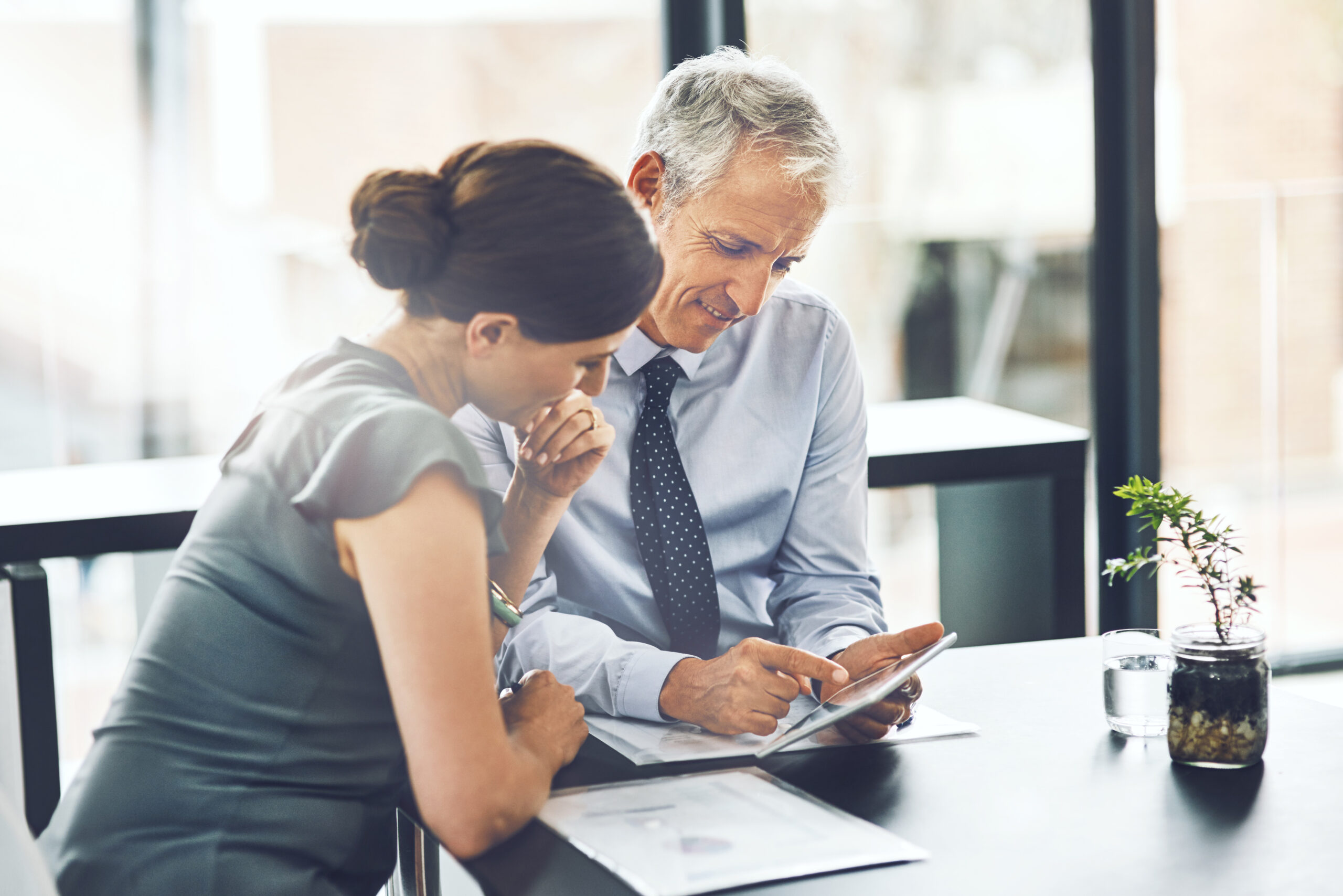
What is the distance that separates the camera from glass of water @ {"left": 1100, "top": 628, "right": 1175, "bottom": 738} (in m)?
1.13

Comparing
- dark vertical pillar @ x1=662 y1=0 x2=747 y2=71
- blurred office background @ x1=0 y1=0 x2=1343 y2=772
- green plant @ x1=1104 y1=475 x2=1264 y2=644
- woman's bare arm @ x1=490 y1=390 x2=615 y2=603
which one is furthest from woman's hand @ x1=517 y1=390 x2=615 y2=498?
dark vertical pillar @ x1=662 y1=0 x2=747 y2=71

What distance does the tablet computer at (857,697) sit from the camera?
3.31 feet

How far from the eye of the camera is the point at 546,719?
1080 mm

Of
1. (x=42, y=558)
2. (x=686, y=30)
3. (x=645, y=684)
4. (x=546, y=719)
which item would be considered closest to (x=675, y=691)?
(x=645, y=684)

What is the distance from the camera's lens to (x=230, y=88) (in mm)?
3027

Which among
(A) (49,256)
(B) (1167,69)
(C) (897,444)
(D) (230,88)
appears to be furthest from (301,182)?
(B) (1167,69)

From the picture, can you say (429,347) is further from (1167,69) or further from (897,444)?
(1167,69)

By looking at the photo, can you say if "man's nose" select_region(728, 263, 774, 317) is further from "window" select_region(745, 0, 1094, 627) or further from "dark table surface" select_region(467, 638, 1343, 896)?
"window" select_region(745, 0, 1094, 627)

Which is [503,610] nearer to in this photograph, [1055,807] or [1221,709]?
[1055,807]

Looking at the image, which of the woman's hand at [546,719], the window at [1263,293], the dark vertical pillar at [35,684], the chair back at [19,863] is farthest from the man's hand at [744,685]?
the window at [1263,293]

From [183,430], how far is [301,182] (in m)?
0.81

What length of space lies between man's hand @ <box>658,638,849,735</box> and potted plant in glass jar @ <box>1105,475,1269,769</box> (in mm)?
286

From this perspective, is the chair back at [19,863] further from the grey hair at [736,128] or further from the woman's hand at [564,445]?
the grey hair at [736,128]

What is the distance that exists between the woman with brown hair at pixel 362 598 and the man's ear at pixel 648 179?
52 centimetres
